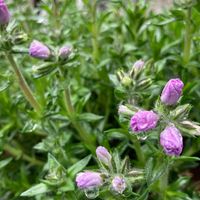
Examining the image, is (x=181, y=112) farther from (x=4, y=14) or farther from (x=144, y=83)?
(x=4, y=14)

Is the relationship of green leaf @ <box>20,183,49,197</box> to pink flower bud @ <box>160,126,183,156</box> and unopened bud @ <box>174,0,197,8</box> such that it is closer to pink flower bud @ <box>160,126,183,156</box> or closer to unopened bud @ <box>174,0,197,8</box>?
pink flower bud @ <box>160,126,183,156</box>

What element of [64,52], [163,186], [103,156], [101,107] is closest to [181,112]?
[103,156]

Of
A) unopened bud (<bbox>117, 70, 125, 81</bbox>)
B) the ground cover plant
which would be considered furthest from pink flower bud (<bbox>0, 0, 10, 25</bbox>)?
unopened bud (<bbox>117, 70, 125, 81</bbox>)

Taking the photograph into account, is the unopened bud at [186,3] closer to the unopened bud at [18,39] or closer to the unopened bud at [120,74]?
the unopened bud at [120,74]

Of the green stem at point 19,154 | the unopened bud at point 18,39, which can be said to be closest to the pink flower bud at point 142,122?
the unopened bud at point 18,39

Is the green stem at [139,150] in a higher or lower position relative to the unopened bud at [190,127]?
lower

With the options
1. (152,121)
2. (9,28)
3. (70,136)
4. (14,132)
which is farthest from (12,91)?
(152,121)

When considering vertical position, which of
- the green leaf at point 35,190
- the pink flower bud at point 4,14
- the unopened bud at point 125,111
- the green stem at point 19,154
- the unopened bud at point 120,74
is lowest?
the green stem at point 19,154
